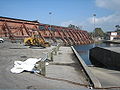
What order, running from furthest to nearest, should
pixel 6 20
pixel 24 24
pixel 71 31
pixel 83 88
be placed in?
pixel 71 31 < pixel 24 24 < pixel 6 20 < pixel 83 88

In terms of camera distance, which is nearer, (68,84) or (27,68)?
(68,84)

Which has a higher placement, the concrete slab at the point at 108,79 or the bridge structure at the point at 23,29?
the bridge structure at the point at 23,29

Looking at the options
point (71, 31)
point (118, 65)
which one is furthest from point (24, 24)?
point (118, 65)

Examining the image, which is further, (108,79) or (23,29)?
(23,29)

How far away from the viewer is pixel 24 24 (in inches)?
2151

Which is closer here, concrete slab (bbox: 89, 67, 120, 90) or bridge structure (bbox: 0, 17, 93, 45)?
concrete slab (bbox: 89, 67, 120, 90)

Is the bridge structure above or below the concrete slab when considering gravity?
above

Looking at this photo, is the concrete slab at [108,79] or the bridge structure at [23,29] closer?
the concrete slab at [108,79]

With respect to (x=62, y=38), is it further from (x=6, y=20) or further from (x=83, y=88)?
(x=83, y=88)

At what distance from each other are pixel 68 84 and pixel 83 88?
850mm

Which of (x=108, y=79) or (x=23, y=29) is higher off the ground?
(x=23, y=29)

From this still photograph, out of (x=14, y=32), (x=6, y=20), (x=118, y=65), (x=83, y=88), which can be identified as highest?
(x=6, y=20)

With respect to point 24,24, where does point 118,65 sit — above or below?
below

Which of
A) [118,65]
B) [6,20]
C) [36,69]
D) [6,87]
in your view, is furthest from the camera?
[6,20]
